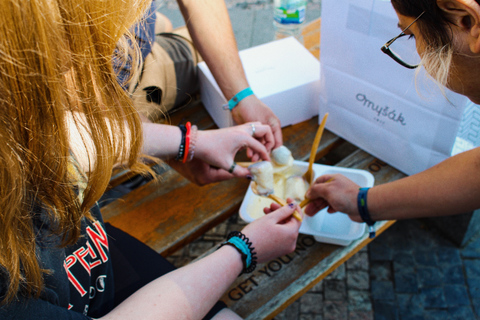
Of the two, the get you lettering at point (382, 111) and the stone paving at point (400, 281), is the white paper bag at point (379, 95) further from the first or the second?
the stone paving at point (400, 281)

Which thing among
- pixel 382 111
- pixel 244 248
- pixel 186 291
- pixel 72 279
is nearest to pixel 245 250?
pixel 244 248

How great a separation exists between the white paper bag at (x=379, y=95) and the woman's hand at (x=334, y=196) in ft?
0.94

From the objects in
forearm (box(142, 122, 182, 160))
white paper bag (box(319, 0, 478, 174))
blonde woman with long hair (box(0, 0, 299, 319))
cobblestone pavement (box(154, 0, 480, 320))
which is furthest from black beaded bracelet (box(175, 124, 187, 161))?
cobblestone pavement (box(154, 0, 480, 320))

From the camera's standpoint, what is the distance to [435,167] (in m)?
1.15

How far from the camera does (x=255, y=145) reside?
135 cm

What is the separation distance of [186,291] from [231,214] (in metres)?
0.56

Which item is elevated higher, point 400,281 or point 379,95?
point 379,95

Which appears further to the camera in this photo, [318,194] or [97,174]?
[318,194]

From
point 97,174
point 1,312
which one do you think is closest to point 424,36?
point 97,174

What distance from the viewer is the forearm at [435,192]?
1.06 metres

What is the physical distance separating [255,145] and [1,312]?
90cm

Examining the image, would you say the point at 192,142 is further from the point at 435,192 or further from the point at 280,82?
the point at 435,192

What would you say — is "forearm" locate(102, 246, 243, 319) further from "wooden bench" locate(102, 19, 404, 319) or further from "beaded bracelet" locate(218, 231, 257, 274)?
"wooden bench" locate(102, 19, 404, 319)

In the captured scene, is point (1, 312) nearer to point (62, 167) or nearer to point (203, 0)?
point (62, 167)
